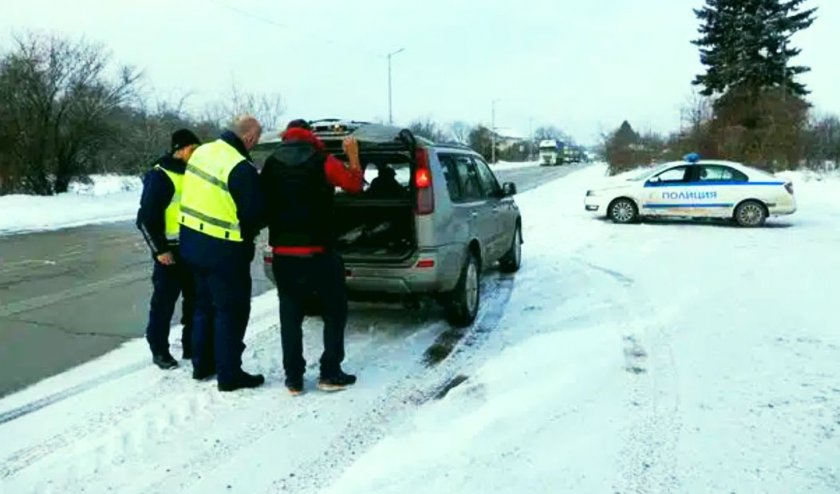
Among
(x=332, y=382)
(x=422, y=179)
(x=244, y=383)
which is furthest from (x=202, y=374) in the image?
(x=422, y=179)

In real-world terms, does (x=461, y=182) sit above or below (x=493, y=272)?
above

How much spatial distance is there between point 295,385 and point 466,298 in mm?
2156

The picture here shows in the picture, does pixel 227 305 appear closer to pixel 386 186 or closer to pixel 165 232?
pixel 165 232

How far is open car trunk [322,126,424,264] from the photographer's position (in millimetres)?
5789

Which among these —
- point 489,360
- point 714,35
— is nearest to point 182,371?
point 489,360

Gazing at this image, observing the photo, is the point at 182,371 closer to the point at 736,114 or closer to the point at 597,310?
the point at 597,310

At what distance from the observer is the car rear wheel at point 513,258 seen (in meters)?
9.10

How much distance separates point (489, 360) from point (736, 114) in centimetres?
3875

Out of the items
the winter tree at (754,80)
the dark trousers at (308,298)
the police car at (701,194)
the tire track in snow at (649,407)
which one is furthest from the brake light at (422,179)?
the winter tree at (754,80)

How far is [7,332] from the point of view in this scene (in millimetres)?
6445

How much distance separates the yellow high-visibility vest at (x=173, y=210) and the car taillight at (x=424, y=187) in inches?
74.2

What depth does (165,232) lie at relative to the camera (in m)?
5.14

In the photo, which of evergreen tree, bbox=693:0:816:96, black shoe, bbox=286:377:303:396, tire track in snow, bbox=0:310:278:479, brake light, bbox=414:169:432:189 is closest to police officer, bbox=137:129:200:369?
tire track in snow, bbox=0:310:278:479

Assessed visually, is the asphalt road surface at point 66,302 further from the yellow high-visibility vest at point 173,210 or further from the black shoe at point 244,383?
the black shoe at point 244,383
